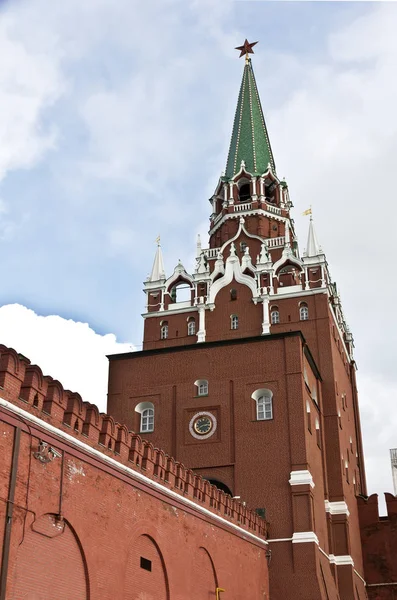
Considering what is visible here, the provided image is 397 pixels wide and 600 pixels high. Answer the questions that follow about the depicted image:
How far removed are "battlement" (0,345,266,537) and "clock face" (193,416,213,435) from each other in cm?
838

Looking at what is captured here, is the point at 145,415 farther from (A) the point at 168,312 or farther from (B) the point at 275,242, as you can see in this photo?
(B) the point at 275,242

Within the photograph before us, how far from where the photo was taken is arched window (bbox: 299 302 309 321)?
129ft

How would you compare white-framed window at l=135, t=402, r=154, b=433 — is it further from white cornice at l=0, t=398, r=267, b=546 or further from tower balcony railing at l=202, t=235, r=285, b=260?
tower balcony railing at l=202, t=235, r=285, b=260

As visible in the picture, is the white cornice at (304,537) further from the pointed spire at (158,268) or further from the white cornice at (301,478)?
the pointed spire at (158,268)

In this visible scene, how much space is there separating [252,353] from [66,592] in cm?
1956

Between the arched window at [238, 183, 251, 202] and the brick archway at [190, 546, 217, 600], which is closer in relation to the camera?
the brick archway at [190, 546, 217, 600]

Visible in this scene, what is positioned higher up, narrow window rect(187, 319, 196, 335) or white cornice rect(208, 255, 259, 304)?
white cornice rect(208, 255, 259, 304)

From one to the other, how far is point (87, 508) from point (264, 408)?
1721cm

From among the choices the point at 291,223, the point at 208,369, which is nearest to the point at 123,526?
the point at 208,369

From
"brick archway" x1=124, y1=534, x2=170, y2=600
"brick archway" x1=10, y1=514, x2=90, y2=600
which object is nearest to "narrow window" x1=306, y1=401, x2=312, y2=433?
"brick archway" x1=124, y1=534, x2=170, y2=600

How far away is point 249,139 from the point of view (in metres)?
50.6

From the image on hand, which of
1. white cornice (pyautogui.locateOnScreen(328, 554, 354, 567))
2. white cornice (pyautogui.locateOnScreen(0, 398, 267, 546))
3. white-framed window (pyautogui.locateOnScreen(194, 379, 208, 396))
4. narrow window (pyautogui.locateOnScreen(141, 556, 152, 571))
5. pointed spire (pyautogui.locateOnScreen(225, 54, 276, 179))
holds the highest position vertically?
pointed spire (pyautogui.locateOnScreen(225, 54, 276, 179))

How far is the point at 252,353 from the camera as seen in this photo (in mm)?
34125

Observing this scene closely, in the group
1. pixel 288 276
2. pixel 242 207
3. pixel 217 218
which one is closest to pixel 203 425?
pixel 288 276
